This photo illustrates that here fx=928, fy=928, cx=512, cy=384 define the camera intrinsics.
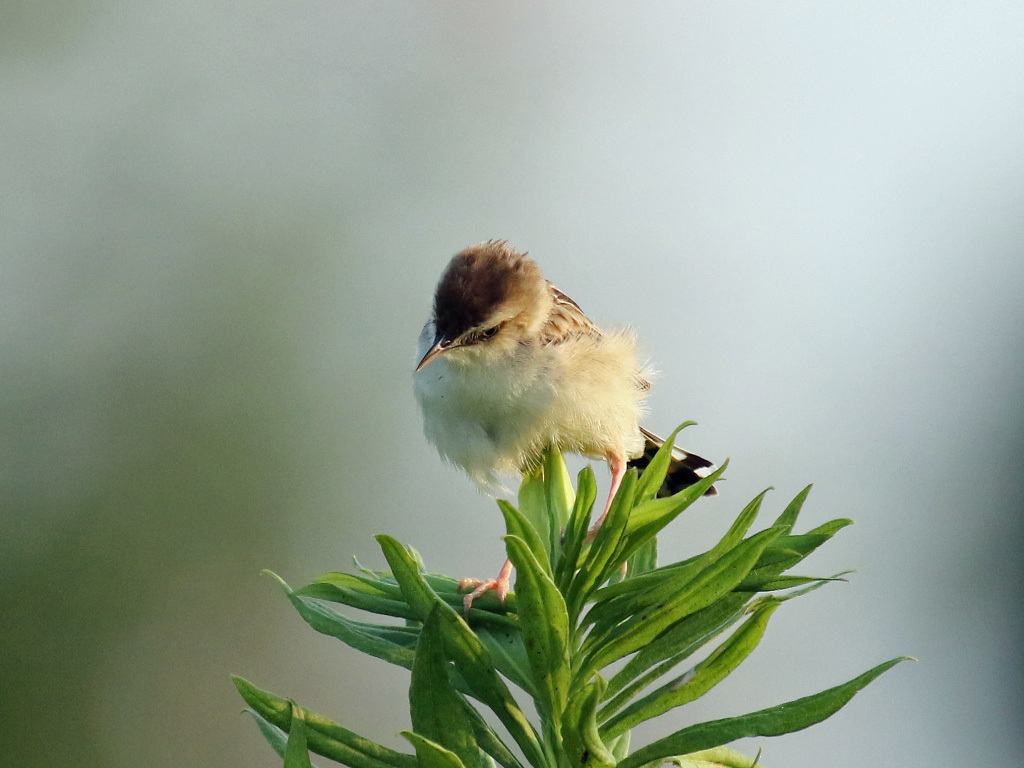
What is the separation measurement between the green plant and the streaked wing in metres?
1.70

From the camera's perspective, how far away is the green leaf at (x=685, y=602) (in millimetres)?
1092

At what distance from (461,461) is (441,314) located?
1.54 feet

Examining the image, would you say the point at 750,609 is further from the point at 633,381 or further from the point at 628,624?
the point at 633,381

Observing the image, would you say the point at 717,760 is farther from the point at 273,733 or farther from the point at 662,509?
the point at 273,733

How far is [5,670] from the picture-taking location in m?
6.10

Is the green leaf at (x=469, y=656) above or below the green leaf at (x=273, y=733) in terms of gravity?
above

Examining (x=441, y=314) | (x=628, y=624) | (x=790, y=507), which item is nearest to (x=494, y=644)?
(x=628, y=624)

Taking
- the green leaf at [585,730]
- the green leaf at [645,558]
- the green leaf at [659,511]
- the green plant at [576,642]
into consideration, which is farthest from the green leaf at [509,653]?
the green leaf at [645,558]

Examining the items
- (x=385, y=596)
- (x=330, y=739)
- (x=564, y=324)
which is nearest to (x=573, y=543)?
(x=385, y=596)

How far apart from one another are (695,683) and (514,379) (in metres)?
1.74

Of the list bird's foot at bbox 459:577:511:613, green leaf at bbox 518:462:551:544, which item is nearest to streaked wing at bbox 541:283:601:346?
bird's foot at bbox 459:577:511:613

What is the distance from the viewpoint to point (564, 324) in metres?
3.15

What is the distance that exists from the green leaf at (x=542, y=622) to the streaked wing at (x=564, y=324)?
194 cm

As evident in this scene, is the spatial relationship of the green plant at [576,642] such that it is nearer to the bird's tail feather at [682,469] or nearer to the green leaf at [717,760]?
the green leaf at [717,760]
